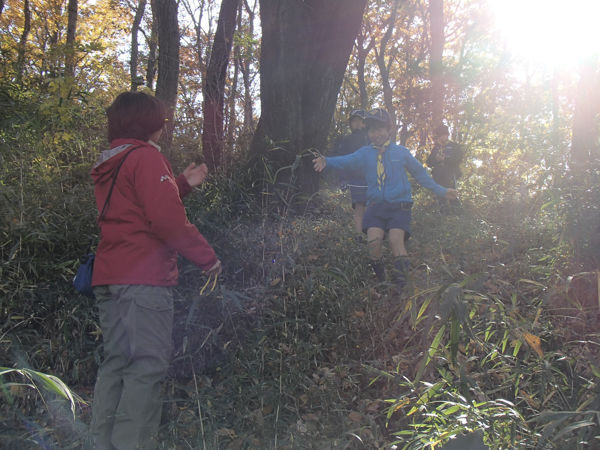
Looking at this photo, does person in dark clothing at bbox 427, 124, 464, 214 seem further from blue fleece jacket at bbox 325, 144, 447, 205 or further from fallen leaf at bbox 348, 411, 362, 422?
fallen leaf at bbox 348, 411, 362, 422

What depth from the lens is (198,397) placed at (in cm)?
271

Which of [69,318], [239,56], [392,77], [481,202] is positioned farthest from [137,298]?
[392,77]

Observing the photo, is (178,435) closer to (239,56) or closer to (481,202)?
(481,202)

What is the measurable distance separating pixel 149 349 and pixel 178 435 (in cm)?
61

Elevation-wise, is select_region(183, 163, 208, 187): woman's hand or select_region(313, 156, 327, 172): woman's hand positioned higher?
select_region(313, 156, 327, 172): woman's hand

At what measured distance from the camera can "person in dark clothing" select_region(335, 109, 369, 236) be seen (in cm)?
510

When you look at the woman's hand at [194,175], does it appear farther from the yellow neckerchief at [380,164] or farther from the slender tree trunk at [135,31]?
the slender tree trunk at [135,31]

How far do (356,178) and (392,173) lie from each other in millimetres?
1101

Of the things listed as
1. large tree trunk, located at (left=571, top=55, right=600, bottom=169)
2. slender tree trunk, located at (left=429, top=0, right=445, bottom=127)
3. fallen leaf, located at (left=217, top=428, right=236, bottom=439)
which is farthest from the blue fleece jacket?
slender tree trunk, located at (left=429, top=0, right=445, bottom=127)

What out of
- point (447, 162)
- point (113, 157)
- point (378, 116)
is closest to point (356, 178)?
point (378, 116)

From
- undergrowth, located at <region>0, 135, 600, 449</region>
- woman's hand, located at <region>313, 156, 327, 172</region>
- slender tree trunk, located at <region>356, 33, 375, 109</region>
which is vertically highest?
slender tree trunk, located at <region>356, 33, 375, 109</region>

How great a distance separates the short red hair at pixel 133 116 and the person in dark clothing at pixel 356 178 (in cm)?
202

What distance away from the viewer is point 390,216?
13.8 feet

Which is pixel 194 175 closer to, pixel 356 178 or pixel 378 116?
pixel 378 116
